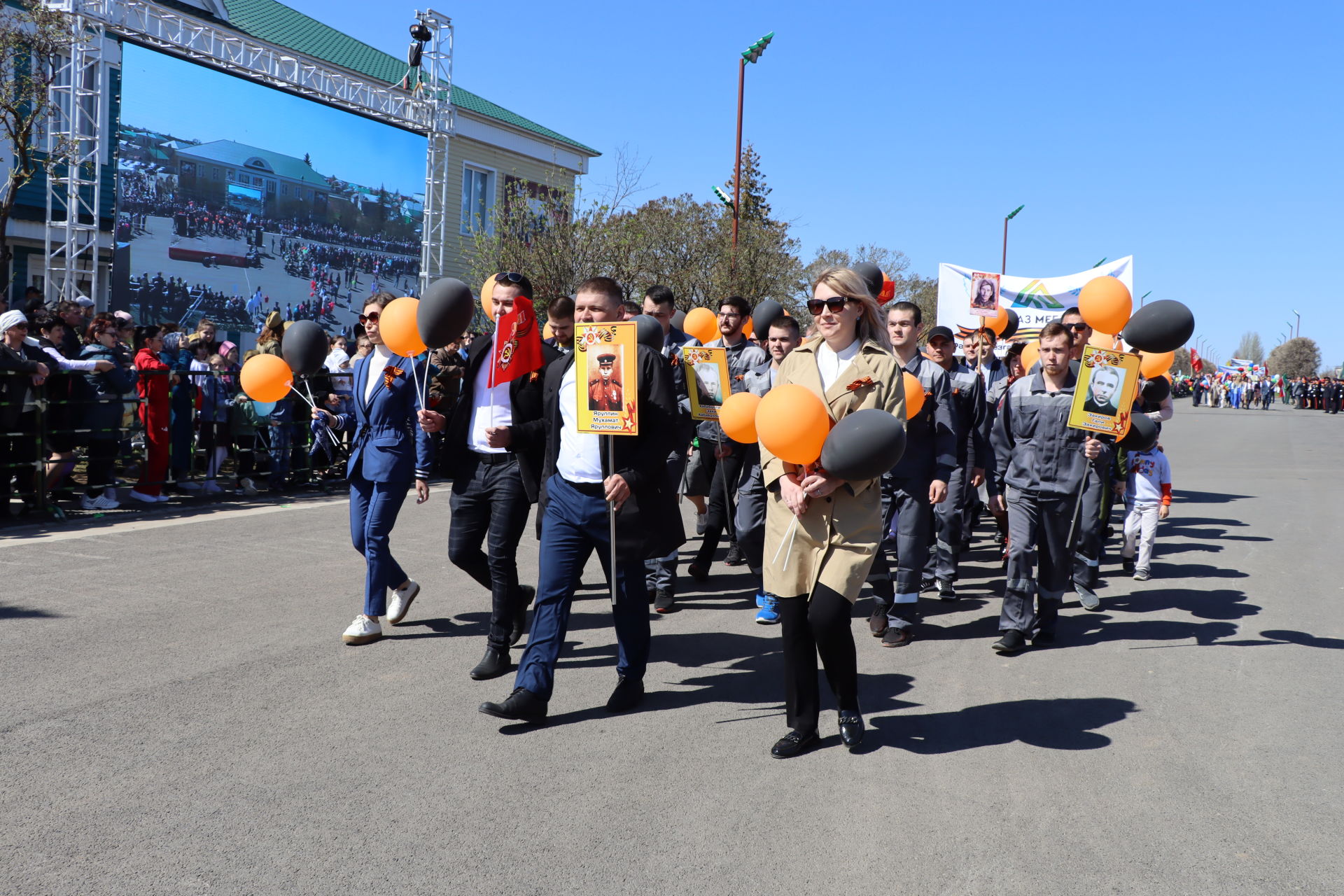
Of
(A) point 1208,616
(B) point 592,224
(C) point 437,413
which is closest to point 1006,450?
(A) point 1208,616

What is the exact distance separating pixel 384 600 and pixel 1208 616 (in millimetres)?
5532

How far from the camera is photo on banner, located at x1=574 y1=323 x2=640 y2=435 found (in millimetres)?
4691

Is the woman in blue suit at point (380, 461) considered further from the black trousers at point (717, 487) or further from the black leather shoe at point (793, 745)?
the black leather shoe at point (793, 745)

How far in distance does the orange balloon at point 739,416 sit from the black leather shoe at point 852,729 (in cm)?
171

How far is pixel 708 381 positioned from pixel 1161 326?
2.94 meters

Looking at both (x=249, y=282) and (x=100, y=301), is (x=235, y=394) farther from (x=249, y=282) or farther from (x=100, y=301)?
(x=100, y=301)

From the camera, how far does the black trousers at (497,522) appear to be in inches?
216

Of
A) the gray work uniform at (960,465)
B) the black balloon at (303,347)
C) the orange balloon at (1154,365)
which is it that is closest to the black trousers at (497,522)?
the black balloon at (303,347)

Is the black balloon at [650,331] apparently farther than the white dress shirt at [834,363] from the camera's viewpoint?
Yes

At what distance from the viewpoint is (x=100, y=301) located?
909 inches

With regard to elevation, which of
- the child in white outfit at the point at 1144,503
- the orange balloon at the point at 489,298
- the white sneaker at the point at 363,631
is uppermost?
the orange balloon at the point at 489,298

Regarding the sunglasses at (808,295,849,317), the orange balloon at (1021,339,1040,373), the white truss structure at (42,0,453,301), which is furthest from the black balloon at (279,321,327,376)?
the white truss structure at (42,0,453,301)

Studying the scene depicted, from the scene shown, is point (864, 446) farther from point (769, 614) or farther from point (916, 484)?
point (769, 614)

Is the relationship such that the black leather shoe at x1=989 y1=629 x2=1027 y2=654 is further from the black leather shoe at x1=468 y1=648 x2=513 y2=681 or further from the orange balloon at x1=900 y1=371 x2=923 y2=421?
the black leather shoe at x1=468 y1=648 x2=513 y2=681
